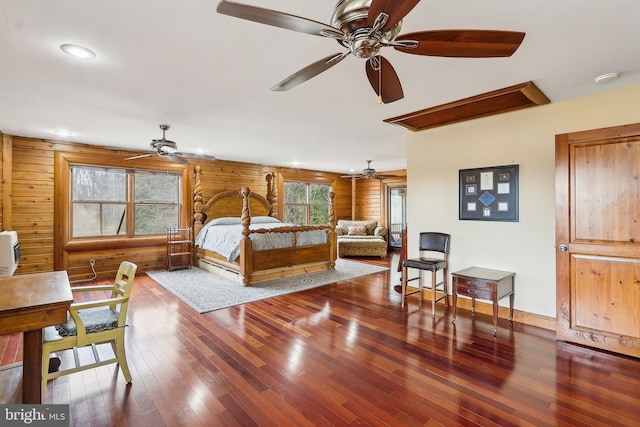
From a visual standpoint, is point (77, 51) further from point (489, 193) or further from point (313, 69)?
point (489, 193)

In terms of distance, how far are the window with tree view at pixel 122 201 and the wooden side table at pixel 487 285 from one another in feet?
18.6

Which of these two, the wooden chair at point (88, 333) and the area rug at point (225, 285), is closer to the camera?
the wooden chair at point (88, 333)

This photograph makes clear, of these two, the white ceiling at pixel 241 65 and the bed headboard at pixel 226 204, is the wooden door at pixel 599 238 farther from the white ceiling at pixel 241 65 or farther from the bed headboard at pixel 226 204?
the bed headboard at pixel 226 204

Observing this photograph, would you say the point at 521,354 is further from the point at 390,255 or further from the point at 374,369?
the point at 390,255

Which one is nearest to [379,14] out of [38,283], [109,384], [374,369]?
[374,369]

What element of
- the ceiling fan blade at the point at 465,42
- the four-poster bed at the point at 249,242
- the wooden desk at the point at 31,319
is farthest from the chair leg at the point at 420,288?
the wooden desk at the point at 31,319

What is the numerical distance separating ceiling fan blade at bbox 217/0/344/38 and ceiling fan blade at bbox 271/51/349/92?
16cm

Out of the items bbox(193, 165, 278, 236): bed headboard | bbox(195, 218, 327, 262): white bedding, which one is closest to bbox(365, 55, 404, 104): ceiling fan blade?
bbox(195, 218, 327, 262): white bedding

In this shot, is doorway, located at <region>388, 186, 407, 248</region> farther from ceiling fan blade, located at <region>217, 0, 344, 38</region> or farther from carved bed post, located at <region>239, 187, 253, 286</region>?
ceiling fan blade, located at <region>217, 0, 344, 38</region>

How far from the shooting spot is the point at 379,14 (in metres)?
1.27

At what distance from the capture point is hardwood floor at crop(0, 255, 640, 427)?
188cm

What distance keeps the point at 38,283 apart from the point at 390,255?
7447 millimetres

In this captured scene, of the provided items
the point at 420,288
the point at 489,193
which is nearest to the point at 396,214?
the point at 420,288

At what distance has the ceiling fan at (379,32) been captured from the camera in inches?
48.5
